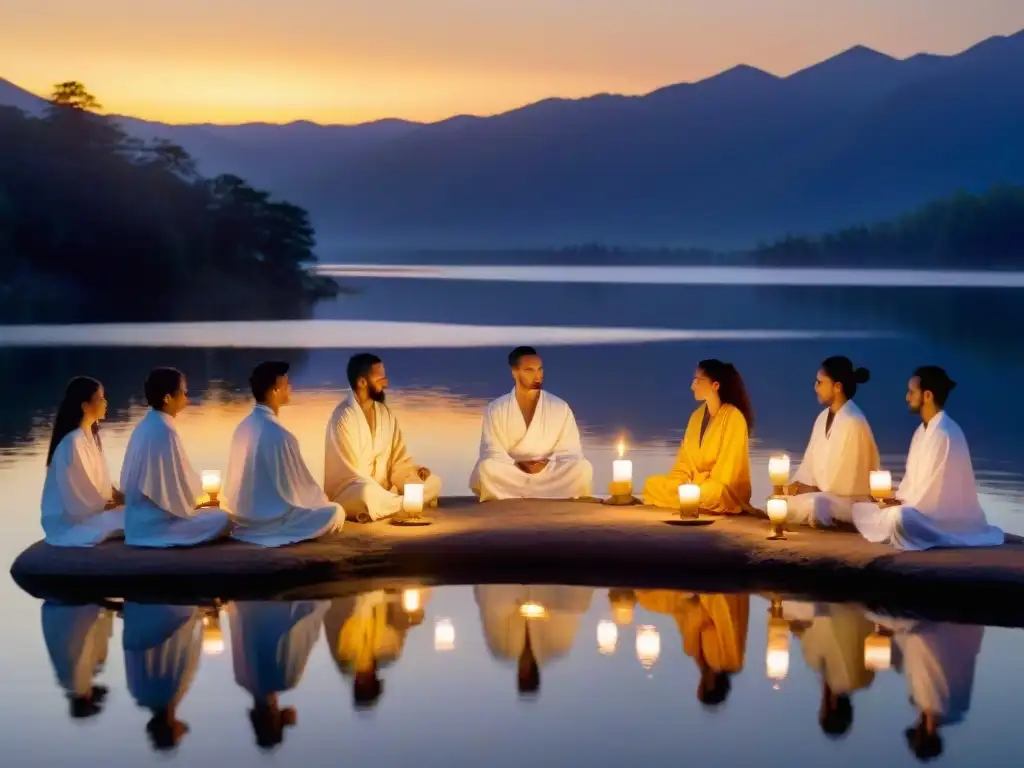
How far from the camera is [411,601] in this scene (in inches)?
297

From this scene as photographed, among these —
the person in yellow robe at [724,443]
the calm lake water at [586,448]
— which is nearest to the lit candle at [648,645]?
the calm lake water at [586,448]

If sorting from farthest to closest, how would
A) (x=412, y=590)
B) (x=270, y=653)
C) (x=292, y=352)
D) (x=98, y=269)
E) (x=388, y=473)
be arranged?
(x=98, y=269), (x=292, y=352), (x=388, y=473), (x=412, y=590), (x=270, y=653)

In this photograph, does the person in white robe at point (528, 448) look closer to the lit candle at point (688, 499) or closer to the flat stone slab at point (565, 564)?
the flat stone slab at point (565, 564)

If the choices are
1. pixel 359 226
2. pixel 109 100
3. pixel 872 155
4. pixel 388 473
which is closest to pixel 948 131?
pixel 872 155

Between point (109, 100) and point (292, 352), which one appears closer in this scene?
point (292, 352)

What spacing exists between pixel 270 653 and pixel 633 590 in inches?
78.3

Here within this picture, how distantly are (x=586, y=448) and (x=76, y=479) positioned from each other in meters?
5.86

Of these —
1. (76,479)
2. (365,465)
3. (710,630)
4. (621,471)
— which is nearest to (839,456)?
(621,471)

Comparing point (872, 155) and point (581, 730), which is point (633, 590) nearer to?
point (581, 730)

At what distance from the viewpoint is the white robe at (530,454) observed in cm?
918

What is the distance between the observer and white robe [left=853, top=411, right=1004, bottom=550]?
7.71 metres

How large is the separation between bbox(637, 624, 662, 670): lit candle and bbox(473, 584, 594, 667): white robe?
28 centimetres

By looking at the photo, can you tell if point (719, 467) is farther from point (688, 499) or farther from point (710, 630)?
point (710, 630)

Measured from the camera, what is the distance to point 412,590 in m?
7.76
